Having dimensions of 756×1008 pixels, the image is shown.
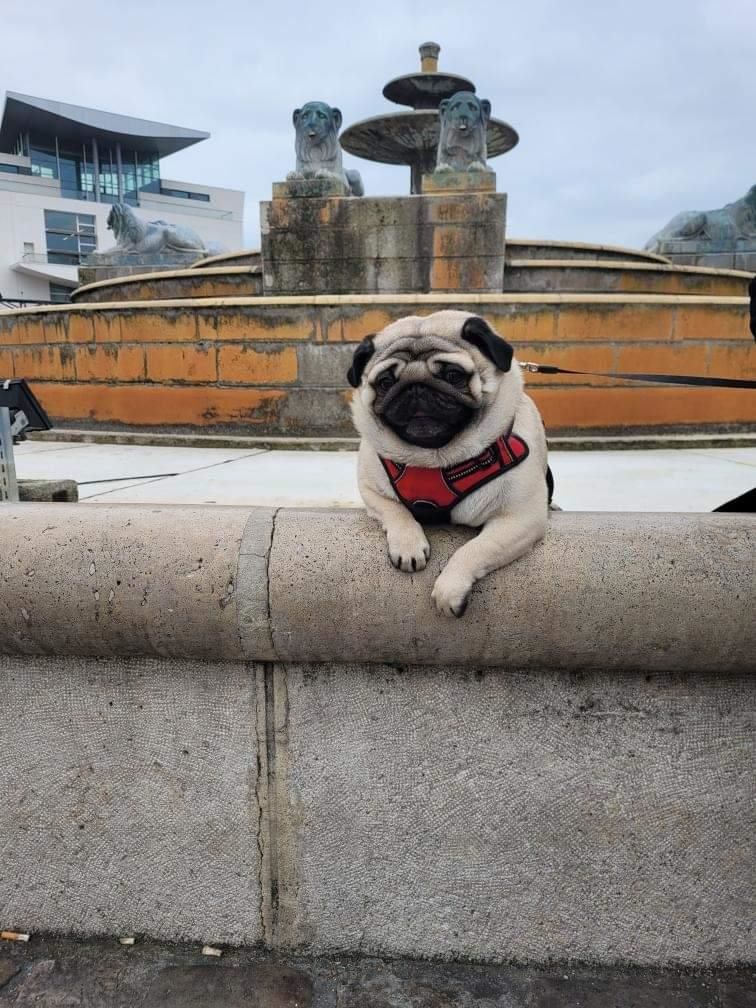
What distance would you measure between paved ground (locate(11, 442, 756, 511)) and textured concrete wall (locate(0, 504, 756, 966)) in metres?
2.45

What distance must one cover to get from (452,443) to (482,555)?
34cm

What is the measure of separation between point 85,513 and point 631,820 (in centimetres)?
191

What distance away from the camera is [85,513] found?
213 centimetres

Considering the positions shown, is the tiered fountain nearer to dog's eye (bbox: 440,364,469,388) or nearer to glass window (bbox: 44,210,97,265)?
dog's eye (bbox: 440,364,469,388)

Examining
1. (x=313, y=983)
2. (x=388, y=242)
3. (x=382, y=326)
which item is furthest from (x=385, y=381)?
(x=388, y=242)

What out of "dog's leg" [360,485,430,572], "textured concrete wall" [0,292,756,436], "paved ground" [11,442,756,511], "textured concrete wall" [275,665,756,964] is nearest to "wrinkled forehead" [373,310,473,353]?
"dog's leg" [360,485,430,572]

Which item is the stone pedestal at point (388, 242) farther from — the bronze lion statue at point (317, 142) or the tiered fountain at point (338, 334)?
the bronze lion statue at point (317, 142)

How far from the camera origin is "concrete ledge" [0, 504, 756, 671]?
1.87 m

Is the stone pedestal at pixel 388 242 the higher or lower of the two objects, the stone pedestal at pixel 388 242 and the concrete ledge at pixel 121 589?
the higher

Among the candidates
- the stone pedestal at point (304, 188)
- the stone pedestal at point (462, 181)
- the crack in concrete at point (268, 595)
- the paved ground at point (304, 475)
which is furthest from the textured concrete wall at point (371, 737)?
the stone pedestal at point (462, 181)

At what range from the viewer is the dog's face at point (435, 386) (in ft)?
6.28

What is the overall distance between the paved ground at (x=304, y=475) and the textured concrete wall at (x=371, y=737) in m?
2.45

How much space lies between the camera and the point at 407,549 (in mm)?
1949

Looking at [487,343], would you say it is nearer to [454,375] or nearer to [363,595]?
[454,375]
